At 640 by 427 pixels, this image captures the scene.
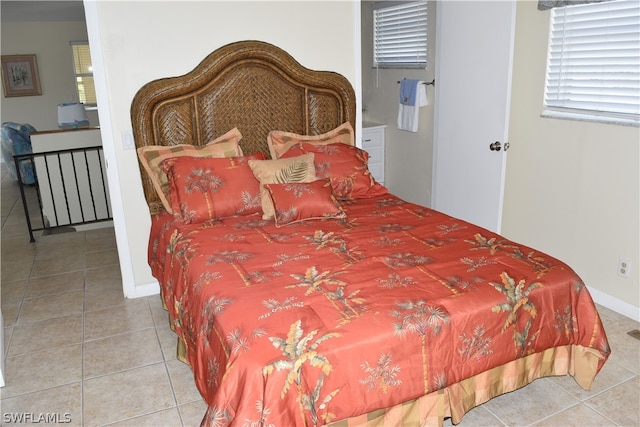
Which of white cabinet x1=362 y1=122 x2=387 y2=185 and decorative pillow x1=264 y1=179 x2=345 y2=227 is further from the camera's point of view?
white cabinet x1=362 y1=122 x2=387 y2=185

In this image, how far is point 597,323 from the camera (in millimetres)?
2375

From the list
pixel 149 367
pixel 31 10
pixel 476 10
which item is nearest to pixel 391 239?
pixel 149 367

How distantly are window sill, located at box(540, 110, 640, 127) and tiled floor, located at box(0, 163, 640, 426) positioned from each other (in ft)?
3.82

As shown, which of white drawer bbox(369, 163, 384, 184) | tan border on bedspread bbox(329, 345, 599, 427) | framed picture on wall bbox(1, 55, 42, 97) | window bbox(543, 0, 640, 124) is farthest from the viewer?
framed picture on wall bbox(1, 55, 42, 97)

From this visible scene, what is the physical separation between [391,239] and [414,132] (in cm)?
247

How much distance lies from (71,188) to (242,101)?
2695 mm

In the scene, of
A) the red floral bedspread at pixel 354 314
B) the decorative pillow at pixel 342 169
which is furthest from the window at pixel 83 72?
the red floral bedspread at pixel 354 314

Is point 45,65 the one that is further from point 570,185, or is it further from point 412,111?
point 570,185

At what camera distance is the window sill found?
302cm

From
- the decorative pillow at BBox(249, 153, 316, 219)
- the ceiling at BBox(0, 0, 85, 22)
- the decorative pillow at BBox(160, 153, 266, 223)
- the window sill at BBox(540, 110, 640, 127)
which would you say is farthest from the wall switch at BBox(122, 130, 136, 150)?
the ceiling at BBox(0, 0, 85, 22)

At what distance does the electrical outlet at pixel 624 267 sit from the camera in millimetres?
3165

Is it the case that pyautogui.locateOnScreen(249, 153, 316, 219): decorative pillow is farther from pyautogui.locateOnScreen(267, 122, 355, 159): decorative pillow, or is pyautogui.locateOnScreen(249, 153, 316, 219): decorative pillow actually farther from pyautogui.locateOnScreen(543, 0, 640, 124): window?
pyautogui.locateOnScreen(543, 0, 640, 124): window

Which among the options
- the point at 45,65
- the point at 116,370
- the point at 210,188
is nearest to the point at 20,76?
the point at 45,65

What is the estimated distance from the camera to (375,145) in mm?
5434
